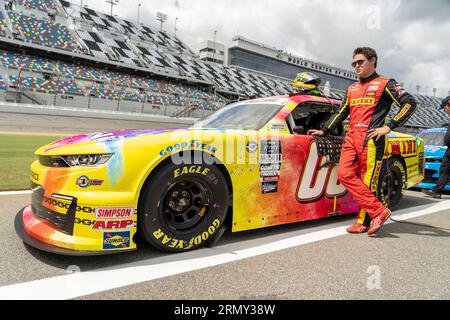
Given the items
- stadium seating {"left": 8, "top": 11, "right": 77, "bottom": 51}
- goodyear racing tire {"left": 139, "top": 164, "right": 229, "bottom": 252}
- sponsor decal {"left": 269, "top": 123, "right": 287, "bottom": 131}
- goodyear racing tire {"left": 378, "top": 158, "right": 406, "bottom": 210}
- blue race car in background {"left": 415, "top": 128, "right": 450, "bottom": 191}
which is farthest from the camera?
stadium seating {"left": 8, "top": 11, "right": 77, "bottom": 51}

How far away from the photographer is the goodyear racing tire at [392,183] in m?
3.90

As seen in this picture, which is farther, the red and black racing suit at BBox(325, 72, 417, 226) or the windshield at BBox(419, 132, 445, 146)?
the windshield at BBox(419, 132, 445, 146)

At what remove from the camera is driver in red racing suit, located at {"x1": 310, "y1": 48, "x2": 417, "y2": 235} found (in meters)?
3.06

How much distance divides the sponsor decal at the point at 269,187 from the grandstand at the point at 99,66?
962 inches

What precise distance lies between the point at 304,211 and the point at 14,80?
2819cm

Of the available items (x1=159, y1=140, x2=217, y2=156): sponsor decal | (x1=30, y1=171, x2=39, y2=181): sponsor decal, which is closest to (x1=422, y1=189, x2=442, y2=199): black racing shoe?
(x1=159, y1=140, x2=217, y2=156): sponsor decal

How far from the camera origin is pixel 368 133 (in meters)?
3.12

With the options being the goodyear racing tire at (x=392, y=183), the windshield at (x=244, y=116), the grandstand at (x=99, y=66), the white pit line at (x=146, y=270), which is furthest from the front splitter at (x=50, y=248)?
the grandstand at (x=99, y=66)

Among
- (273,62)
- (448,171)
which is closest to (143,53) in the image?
(273,62)

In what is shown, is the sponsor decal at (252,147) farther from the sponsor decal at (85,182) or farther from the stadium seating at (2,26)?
the stadium seating at (2,26)

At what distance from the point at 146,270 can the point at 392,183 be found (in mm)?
3334

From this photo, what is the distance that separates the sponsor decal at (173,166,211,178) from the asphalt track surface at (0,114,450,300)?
604 mm

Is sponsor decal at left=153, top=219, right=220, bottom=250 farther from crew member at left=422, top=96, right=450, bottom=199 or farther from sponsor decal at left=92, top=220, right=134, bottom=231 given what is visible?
crew member at left=422, top=96, right=450, bottom=199

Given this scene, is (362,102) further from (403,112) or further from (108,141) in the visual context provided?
(108,141)
